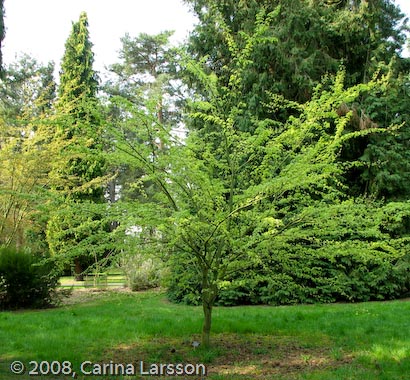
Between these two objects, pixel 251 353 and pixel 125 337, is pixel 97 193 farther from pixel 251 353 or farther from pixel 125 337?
pixel 251 353

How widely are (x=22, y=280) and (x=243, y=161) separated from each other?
6302 millimetres

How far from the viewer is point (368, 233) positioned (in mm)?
4348

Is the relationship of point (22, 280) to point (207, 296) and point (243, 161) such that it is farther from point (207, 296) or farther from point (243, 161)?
point (243, 161)

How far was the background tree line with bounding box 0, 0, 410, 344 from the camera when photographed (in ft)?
14.1

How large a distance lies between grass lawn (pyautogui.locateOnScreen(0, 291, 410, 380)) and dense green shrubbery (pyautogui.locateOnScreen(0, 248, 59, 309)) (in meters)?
1.58

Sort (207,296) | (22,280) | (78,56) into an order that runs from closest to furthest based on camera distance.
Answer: (207,296), (22,280), (78,56)

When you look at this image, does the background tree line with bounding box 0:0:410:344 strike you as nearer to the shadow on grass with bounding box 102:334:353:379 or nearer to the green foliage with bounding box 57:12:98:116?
the green foliage with bounding box 57:12:98:116

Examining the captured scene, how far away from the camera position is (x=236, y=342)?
213 inches

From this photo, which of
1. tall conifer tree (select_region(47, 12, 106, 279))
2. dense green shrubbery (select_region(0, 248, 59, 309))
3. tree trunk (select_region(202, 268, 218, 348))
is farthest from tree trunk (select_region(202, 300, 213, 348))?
dense green shrubbery (select_region(0, 248, 59, 309))

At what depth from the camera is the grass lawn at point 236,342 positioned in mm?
4242

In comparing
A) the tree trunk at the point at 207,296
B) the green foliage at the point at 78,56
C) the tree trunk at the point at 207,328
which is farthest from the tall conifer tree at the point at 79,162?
the tree trunk at the point at 207,328

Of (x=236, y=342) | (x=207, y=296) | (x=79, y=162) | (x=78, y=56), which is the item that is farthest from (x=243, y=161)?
(x=78, y=56)

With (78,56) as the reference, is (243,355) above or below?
below

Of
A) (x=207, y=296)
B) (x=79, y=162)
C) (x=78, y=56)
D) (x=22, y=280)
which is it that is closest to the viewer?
(x=207, y=296)
